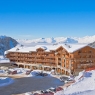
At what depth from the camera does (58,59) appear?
83.8 m

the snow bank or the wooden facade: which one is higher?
the wooden facade

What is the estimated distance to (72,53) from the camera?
251 feet

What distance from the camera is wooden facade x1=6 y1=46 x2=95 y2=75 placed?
7669 centimetres

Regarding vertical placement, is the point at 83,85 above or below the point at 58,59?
below

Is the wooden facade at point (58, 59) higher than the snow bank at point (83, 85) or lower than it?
higher

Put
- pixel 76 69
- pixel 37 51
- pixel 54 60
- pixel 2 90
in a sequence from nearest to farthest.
Answer: pixel 2 90 < pixel 76 69 < pixel 54 60 < pixel 37 51

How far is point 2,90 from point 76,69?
30137 mm

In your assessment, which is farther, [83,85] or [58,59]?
[58,59]

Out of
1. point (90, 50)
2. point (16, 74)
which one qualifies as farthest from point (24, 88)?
point (90, 50)

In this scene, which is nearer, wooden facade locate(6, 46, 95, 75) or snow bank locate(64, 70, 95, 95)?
snow bank locate(64, 70, 95, 95)

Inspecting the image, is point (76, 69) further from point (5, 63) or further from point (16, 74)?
point (5, 63)

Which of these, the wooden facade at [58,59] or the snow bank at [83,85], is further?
the wooden facade at [58,59]

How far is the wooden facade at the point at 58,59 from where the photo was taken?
7669 centimetres

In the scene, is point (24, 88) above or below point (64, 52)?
below
